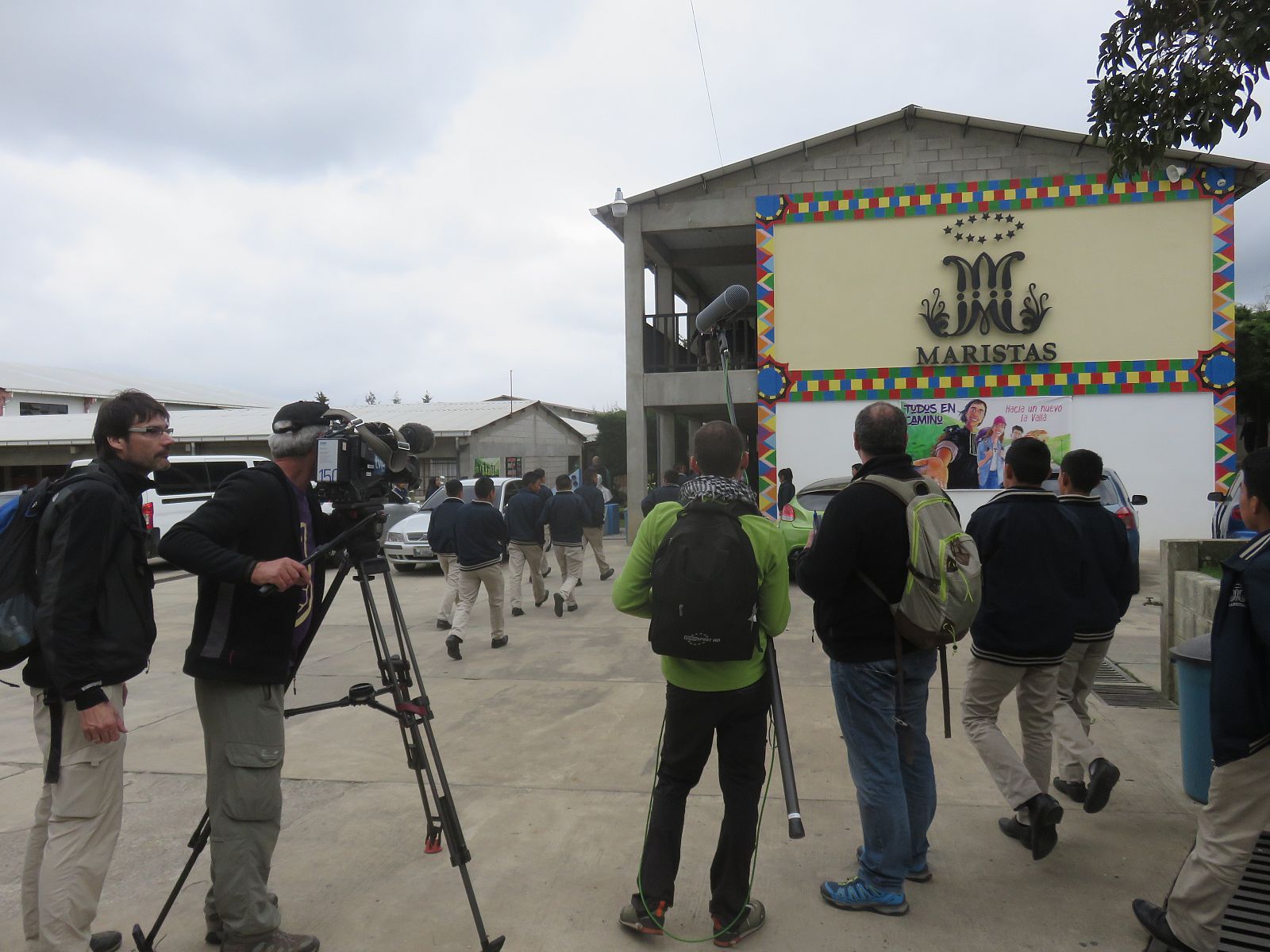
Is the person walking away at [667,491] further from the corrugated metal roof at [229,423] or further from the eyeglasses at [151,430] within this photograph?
the corrugated metal roof at [229,423]

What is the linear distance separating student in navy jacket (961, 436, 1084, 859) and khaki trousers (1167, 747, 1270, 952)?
2.50 feet

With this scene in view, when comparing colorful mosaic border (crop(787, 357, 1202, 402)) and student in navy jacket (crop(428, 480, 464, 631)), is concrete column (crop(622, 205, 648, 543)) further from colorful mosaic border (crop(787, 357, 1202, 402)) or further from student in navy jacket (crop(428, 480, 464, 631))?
student in navy jacket (crop(428, 480, 464, 631))

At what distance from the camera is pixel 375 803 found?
446cm

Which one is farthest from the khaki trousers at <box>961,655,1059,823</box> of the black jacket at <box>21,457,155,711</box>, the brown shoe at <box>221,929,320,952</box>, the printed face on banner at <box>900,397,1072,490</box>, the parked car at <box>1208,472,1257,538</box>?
the printed face on banner at <box>900,397,1072,490</box>

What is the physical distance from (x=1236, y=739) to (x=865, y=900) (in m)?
1.38

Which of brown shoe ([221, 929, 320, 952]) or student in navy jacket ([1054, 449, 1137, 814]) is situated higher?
student in navy jacket ([1054, 449, 1137, 814])

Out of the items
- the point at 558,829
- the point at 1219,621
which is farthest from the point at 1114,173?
the point at 558,829

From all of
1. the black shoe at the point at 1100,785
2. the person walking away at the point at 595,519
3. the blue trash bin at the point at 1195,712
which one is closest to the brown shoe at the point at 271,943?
the black shoe at the point at 1100,785

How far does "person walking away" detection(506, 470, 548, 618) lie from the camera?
10.3m

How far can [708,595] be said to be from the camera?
292cm

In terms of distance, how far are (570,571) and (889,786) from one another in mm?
7614

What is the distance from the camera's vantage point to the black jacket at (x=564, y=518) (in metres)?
10.8

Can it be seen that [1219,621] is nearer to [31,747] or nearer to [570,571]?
[31,747]

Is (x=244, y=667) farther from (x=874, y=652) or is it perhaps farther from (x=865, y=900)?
(x=865, y=900)
